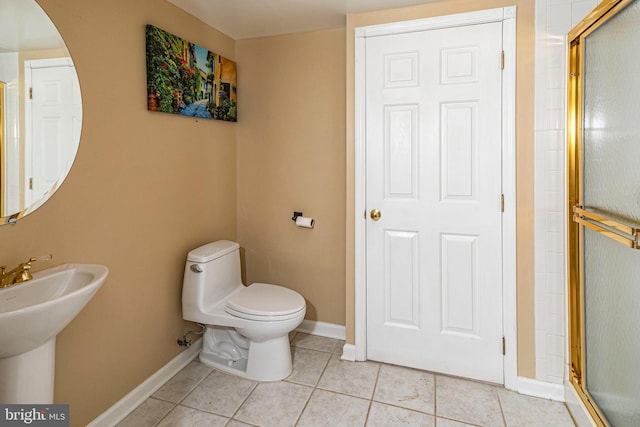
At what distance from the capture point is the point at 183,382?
7.13 feet

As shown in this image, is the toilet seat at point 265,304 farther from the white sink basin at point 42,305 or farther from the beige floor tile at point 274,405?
the white sink basin at point 42,305

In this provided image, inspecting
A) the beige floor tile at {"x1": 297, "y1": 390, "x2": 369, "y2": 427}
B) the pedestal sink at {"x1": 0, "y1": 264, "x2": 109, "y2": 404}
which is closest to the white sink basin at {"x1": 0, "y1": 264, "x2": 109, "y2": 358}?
the pedestal sink at {"x1": 0, "y1": 264, "x2": 109, "y2": 404}

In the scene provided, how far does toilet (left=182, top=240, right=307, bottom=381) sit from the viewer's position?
6.89 ft

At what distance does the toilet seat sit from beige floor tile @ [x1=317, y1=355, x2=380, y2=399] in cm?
45

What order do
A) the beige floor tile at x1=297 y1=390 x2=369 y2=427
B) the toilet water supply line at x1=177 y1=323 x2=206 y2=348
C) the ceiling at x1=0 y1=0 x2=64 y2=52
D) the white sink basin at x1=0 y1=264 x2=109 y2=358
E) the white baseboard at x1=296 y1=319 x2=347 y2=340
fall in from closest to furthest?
the white sink basin at x1=0 y1=264 x2=109 y2=358 < the ceiling at x1=0 y1=0 x2=64 y2=52 < the beige floor tile at x1=297 y1=390 x2=369 y2=427 < the toilet water supply line at x1=177 y1=323 x2=206 y2=348 < the white baseboard at x1=296 y1=319 x2=347 y2=340

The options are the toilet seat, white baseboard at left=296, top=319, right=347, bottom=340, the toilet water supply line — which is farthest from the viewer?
white baseboard at left=296, top=319, right=347, bottom=340

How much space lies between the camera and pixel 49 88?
4.90 feet

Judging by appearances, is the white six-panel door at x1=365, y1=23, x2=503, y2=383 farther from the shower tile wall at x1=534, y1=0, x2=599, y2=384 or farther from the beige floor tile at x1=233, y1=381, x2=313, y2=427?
the beige floor tile at x1=233, y1=381, x2=313, y2=427

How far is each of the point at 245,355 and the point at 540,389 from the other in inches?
67.8

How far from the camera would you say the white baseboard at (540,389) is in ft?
6.50

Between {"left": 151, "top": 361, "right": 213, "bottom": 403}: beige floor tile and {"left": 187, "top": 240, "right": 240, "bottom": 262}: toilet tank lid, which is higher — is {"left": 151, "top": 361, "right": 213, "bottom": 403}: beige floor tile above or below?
below

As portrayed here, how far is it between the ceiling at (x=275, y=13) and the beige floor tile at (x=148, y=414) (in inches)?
89.3

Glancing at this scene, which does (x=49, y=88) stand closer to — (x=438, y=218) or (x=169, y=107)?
(x=169, y=107)

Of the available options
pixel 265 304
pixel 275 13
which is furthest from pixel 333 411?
pixel 275 13
